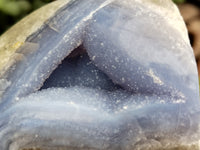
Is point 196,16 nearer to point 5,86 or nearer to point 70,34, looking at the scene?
point 70,34

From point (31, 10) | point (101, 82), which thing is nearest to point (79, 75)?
point (101, 82)

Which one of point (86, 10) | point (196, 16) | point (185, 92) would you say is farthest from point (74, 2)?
point (196, 16)

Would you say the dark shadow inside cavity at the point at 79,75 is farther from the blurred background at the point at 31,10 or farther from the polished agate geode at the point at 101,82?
the blurred background at the point at 31,10

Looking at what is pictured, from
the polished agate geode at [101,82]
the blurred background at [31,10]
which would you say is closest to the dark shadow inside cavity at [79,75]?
the polished agate geode at [101,82]

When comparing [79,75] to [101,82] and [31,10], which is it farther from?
[31,10]

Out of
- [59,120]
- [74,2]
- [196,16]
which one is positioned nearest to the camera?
[59,120]
